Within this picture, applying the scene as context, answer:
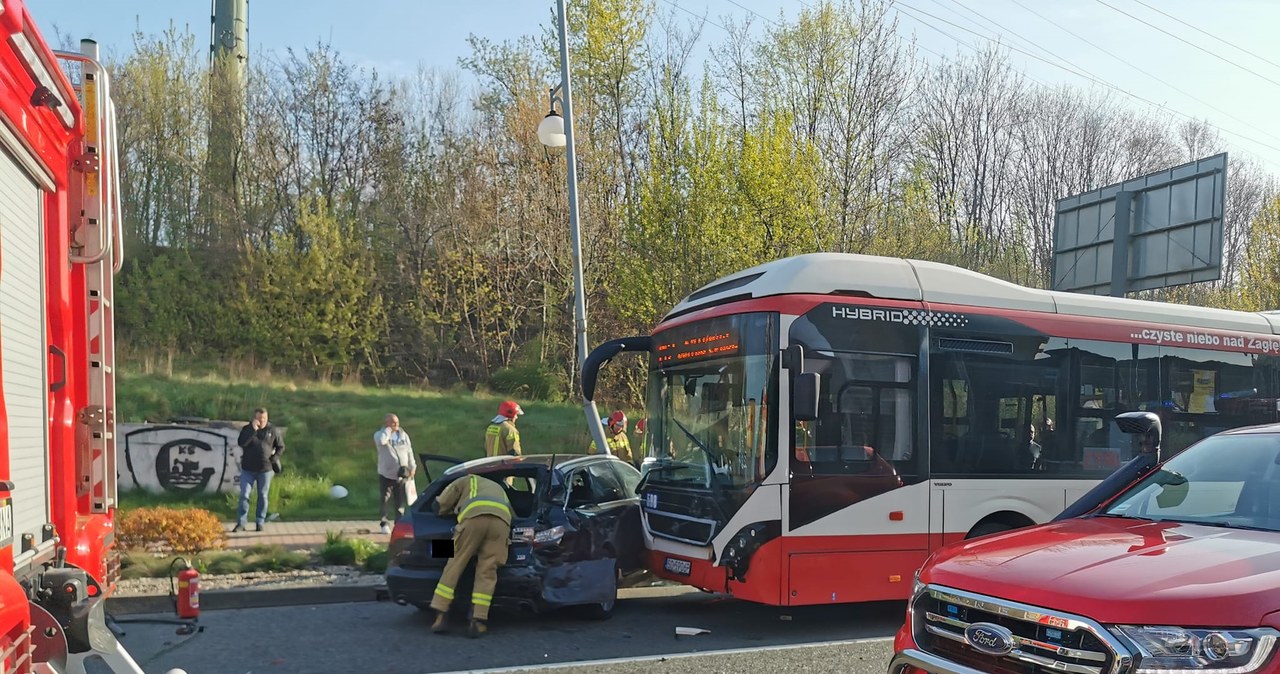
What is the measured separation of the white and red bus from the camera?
7977 millimetres

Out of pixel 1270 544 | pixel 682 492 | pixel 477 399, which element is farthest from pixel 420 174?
pixel 1270 544

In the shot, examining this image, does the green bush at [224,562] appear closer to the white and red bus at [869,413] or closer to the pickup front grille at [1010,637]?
the white and red bus at [869,413]

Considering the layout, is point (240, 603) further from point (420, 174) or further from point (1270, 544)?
point (420, 174)

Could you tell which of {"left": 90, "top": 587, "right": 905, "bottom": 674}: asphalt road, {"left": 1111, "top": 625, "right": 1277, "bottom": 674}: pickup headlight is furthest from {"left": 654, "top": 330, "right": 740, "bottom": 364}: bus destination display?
{"left": 1111, "top": 625, "right": 1277, "bottom": 674}: pickup headlight

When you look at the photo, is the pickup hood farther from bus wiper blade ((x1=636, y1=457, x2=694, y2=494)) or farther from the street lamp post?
the street lamp post

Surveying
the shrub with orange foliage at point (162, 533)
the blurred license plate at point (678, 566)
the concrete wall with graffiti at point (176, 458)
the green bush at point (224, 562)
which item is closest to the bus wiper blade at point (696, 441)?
the blurred license plate at point (678, 566)

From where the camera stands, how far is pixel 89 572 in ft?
15.5

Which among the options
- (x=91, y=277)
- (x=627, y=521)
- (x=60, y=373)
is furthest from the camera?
(x=627, y=521)

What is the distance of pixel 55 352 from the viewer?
4.46m

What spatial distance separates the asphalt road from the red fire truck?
2533mm

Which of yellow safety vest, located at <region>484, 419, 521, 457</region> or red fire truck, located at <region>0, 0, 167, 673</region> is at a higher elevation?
red fire truck, located at <region>0, 0, 167, 673</region>

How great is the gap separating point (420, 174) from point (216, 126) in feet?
21.3

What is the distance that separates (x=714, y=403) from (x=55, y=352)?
5239mm

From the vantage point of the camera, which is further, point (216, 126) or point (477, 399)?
point (216, 126)
